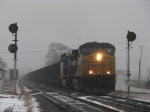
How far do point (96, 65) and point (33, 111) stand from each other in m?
10.6

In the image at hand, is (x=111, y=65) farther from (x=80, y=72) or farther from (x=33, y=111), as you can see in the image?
(x=33, y=111)

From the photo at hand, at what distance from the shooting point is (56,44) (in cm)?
8800

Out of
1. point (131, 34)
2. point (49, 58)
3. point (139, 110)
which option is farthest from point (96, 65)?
point (49, 58)

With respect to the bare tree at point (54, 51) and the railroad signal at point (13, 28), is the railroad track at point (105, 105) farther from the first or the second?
the bare tree at point (54, 51)

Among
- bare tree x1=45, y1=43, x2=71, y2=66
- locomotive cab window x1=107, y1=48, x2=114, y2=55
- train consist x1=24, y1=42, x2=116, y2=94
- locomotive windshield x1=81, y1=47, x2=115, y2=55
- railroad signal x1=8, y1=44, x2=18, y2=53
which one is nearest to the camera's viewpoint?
train consist x1=24, y1=42, x2=116, y2=94

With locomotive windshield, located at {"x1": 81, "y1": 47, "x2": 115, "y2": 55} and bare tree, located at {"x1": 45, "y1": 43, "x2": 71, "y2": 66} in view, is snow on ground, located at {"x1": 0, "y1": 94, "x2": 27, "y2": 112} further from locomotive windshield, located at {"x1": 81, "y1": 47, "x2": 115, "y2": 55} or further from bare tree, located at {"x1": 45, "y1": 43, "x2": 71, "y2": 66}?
bare tree, located at {"x1": 45, "y1": 43, "x2": 71, "y2": 66}

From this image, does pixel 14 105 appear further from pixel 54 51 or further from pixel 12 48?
pixel 54 51

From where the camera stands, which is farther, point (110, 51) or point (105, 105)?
point (110, 51)

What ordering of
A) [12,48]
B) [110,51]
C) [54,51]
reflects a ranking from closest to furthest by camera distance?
[110,51], [12,48], [54,51]

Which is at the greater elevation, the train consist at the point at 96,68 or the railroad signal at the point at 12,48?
the railroad signal at the point at 12,48

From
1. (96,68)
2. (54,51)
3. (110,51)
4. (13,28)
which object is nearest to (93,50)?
(110,51)

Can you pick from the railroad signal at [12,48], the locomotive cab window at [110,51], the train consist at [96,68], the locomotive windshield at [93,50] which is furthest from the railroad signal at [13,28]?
the locomotive cab window at [110,51]

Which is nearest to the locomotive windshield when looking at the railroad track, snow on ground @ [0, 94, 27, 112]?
the railroad track

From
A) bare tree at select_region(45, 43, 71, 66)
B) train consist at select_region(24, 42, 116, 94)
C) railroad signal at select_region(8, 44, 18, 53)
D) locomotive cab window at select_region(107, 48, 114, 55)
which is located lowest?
train consist at select_region(24, 42, 116, 94)
